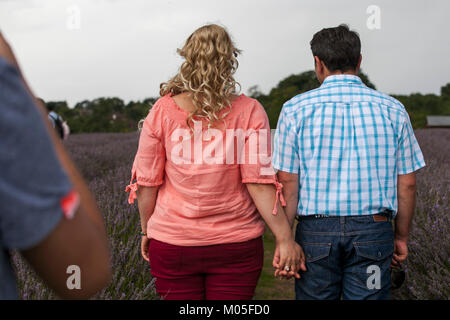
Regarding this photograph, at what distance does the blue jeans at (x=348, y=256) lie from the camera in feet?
7.22

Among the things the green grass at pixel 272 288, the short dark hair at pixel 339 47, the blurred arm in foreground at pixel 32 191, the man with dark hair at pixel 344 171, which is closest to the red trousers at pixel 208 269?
the man with dark hair at pixel 344 171

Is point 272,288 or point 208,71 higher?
point 208,71

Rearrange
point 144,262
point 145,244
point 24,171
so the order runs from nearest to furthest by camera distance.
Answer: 1. point 24,171
2. point 145,244
3. point 144,262

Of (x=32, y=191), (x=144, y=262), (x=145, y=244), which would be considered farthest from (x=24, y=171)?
(x=144, y=262)

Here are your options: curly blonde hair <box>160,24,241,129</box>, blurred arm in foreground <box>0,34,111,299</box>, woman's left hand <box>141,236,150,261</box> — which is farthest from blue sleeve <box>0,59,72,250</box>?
woman's left hand <box>141,236,150,261</box>

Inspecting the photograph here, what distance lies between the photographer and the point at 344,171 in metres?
2.20

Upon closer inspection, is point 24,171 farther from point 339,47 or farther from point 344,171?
point 339,47

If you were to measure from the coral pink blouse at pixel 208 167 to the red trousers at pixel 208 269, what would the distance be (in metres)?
0.05

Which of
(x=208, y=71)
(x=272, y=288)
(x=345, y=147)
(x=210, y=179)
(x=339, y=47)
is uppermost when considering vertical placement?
(x=339, y=47)

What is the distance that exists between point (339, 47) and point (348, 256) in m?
1.00

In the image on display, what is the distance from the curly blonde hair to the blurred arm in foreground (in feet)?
5.18

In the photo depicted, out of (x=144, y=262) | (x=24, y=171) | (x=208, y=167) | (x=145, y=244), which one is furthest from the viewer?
(x=144, y=262)

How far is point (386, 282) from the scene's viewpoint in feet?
7.39
